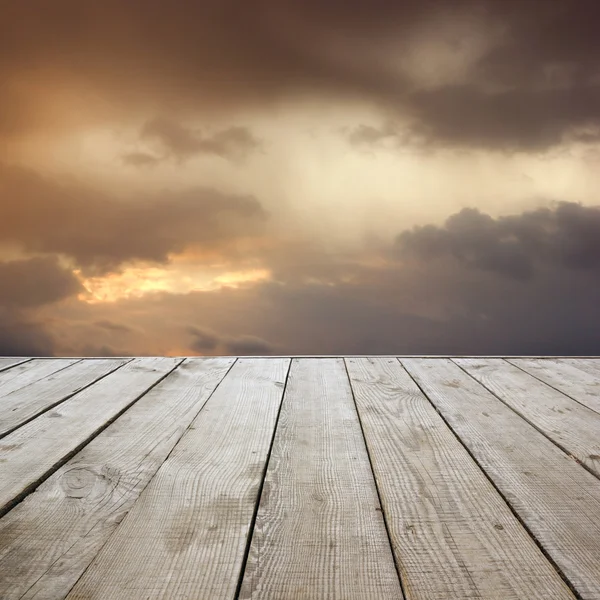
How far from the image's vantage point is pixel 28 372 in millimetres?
1900

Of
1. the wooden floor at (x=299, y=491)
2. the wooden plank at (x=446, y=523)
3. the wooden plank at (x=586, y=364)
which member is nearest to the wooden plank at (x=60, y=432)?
the wooden floor at (x=299, y=491)

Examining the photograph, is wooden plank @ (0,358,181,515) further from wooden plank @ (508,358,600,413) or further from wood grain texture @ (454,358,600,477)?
wooden plank @ (508,358,600,413)

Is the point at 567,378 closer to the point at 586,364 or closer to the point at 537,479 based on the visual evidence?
the point at 586,364

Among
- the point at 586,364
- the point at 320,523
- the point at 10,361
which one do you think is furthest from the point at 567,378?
the point at 10,361

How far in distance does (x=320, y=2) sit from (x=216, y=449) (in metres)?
3.14

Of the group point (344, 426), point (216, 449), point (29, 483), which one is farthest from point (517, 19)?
point (29, 483)

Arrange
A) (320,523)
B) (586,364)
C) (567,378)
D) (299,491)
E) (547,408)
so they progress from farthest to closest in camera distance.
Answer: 1. (586,364)
2. (567,378)
3. (547,408)
4. (299,491)
5. (320,523)

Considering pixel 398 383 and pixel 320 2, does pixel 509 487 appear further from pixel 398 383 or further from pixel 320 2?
pixel 320 2

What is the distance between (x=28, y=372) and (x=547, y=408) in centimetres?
181

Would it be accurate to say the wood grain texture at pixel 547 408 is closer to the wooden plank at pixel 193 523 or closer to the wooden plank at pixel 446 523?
the wooden plank at pixel 446 523

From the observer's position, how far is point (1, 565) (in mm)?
718

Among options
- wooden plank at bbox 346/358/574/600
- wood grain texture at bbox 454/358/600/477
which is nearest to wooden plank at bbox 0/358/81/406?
wooden plank at bbox 346/358/574/600

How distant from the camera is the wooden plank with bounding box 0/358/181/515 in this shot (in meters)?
0.99

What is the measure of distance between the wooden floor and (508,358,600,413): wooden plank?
0.07 ft
